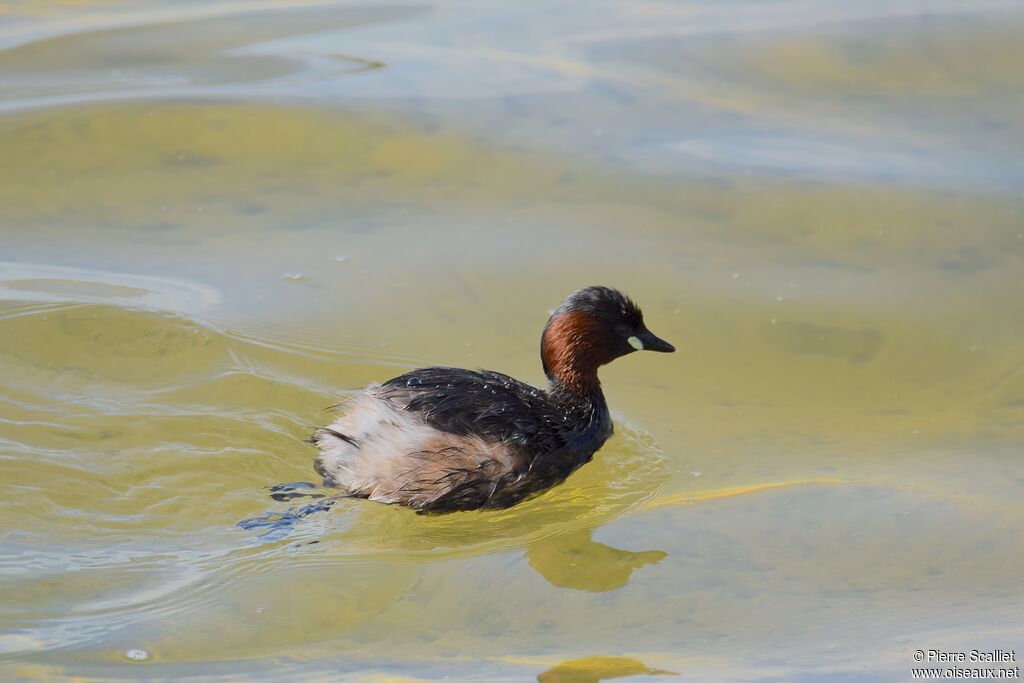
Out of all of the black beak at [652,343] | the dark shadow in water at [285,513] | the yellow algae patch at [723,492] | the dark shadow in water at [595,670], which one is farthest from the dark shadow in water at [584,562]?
the black beak at [652,343]

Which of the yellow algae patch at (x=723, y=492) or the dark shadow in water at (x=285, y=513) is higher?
the dark shadow in water at (x=285, y=513)

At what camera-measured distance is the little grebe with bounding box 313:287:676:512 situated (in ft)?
17.2

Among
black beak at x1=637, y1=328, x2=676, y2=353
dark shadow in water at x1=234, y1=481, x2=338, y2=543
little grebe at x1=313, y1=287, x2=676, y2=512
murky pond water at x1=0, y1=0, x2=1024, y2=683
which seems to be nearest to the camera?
murky pond water at x1=0, y1=0, x2=1024, y2=683

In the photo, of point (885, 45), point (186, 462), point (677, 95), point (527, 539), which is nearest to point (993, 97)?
point (885, 45)

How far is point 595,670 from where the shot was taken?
4.14 metres

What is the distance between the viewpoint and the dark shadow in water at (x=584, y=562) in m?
4.75

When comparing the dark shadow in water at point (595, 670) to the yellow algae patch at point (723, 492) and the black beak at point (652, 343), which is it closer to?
the yellow algae patch at point (723, 492)

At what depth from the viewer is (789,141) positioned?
8.12 meters

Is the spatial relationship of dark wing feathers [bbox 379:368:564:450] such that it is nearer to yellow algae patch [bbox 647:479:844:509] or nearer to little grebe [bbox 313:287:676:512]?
little grebe [bbox 313:287:676:512]

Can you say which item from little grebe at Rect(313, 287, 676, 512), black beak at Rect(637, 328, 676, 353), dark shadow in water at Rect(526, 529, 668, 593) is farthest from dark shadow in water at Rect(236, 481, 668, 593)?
black beak at Rect(637, 328, 676, 353)

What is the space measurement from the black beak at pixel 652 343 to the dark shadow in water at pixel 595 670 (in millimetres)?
2071

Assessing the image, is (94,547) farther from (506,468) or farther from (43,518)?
(506,468)

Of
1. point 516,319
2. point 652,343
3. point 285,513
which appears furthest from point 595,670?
point 516,319

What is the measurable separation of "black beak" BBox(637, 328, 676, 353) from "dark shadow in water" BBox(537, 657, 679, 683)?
2.07m
